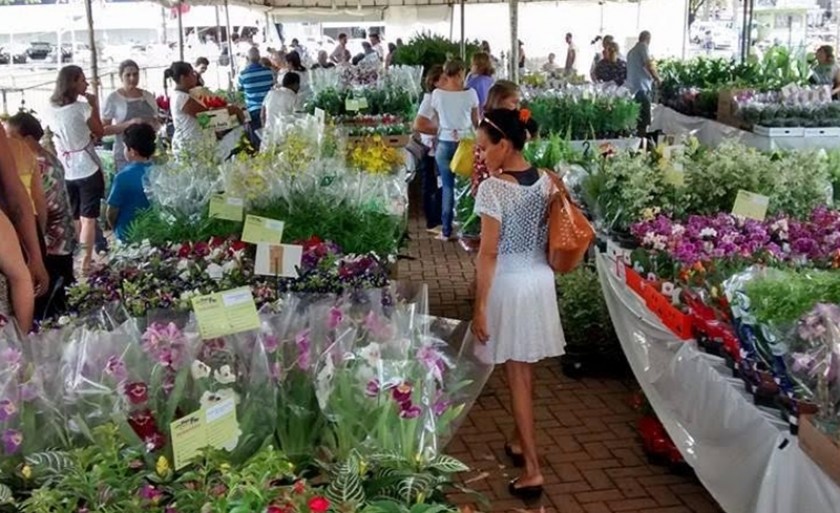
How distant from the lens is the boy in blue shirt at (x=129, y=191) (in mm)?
4434

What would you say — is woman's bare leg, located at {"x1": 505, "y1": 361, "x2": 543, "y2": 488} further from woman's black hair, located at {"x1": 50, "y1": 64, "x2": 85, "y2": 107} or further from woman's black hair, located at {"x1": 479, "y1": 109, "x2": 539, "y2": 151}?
woman's black hair, located at {"x1": 50, "y1": 64, "x2": 85, "y2": 107}

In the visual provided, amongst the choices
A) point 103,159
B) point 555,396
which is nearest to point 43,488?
point 555,396

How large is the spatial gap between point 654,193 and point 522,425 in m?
1.53

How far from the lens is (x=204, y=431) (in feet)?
6.03

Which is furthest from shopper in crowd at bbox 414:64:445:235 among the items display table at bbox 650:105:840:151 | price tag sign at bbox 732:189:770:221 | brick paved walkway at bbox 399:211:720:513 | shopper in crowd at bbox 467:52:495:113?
price tag sign at bbox 732:189:770:221

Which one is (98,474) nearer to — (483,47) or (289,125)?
(289,125)

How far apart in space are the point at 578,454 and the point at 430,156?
13.5 ft

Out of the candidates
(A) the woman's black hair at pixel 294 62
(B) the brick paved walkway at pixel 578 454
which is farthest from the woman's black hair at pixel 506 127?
(A) the woman's black hair at pixel 294 62

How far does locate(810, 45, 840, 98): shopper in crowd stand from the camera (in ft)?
31.0

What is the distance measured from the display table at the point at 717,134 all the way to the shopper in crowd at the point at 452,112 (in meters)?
1.60

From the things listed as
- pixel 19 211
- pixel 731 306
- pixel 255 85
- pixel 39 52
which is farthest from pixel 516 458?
pixel 39 52

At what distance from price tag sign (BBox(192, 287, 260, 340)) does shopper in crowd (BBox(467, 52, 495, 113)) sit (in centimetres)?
548

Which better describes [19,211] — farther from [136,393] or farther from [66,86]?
[66,86]

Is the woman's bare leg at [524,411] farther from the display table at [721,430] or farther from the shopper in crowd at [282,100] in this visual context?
the shopper in crowd at [282,100]
